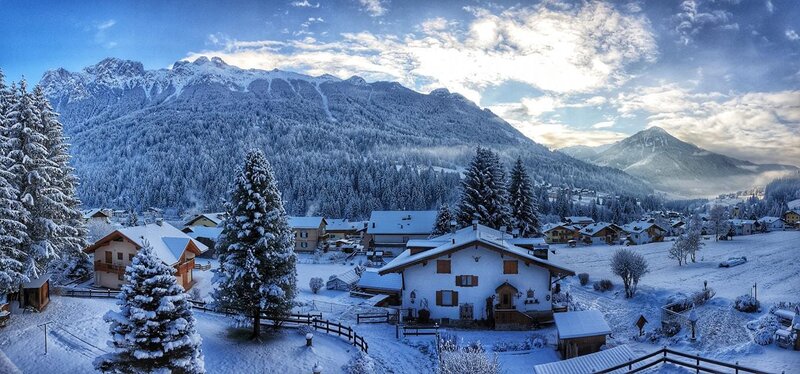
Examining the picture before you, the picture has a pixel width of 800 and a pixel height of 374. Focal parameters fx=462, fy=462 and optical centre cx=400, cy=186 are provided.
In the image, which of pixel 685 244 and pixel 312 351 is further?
pixel 685 244

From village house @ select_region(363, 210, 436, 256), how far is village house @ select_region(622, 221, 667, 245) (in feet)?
163

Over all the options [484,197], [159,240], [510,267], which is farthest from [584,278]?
[159,240]

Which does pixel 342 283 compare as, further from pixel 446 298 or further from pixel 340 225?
pixel 340 225

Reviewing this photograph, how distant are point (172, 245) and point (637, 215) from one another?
6048 inches

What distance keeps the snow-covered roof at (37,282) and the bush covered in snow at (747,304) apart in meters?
43.9

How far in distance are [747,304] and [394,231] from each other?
200ft

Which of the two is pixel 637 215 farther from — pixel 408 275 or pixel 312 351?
pixel 312 351

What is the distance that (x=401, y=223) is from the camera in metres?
87.8

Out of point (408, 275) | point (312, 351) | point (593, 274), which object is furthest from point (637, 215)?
point (312, 351)

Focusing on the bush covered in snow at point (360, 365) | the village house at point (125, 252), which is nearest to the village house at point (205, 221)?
the village house at point (125, 252)

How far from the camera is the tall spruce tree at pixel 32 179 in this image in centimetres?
2742

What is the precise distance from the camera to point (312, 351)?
25094 mm

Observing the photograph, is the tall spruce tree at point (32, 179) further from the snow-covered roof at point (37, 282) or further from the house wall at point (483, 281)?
the house wall at point (483, 281)

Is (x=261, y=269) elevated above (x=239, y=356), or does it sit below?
above
